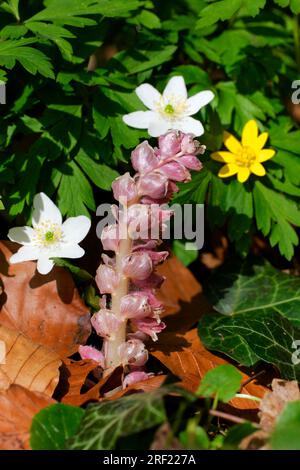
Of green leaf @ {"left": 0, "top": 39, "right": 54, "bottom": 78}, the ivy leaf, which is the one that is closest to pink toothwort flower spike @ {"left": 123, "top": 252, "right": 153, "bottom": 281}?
green leaf @ {"left": 0, "top": 39, "right": 54, "bottom": 78}

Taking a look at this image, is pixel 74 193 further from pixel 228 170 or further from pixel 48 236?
pixel 228 170

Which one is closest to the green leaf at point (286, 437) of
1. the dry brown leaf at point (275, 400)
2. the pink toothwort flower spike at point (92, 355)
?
the dry brown leaf at point (275, 400)

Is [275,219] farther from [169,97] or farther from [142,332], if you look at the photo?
[142,332]

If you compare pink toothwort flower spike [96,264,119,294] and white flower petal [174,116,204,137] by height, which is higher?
white flower petal [174,116,204,137]

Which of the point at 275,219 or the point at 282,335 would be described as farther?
the point at 275,219

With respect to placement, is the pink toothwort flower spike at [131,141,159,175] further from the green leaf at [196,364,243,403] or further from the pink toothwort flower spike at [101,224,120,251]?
the green leaf at [196,364,243,403]
